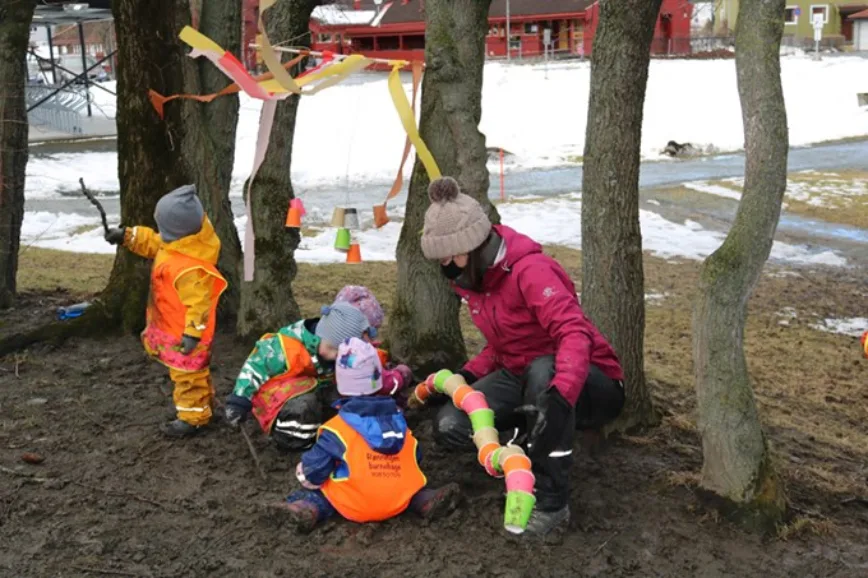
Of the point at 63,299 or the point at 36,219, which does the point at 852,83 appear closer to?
the point at 36,219

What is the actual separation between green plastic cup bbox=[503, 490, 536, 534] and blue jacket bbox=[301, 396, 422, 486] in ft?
1.62

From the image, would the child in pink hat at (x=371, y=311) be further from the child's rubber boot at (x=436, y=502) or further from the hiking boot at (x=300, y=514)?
the hiking boot at (x=300, y=514)

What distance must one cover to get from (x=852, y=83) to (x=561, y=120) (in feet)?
42.2

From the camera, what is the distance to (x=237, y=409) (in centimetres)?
429

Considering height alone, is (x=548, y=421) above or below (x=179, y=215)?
below

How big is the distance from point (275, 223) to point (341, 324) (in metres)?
1.98

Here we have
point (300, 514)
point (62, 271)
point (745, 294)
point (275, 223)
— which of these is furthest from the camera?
point (62, 271)

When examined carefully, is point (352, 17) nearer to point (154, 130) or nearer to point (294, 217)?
point (154, 130)

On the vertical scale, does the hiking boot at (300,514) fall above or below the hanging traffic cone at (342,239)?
below

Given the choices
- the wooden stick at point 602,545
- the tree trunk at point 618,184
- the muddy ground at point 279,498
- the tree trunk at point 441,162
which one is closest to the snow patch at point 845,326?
the muddy ground at point 279,498

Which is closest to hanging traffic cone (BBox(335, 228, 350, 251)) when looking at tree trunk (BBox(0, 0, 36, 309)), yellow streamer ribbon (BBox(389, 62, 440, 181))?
yellow streamer ribbon (BBox(389, 62, 440, 181))

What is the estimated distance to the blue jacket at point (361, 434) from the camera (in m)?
3.77

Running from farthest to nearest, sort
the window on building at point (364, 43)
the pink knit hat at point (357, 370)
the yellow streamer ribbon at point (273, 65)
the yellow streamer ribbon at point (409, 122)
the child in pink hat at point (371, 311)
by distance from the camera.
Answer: the window on building at point (364, 43) < the yellow streamer ribbon at point (409, 122) < the yellow streamer ribbon at point (273, 65) < the child in pink hat at point (371, 311) < the pink knit hat at point (357, 370)

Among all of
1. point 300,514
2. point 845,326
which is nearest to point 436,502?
point 300,514
